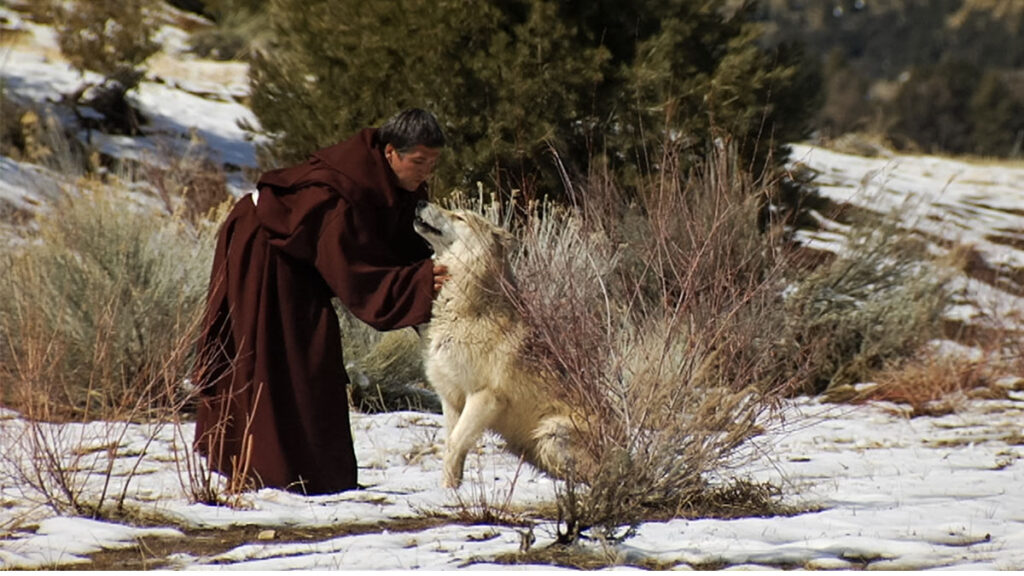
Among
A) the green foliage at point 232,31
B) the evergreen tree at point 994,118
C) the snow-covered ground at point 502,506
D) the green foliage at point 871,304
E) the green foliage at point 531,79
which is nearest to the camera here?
the snow-covered ground at point 502,506

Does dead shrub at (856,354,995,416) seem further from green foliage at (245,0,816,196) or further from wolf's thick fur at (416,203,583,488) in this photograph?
wolf's thick fur at (416,203,583,488)

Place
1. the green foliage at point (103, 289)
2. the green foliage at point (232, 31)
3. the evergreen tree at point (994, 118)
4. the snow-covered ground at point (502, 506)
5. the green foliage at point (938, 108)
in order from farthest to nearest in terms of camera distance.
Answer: the green foliage at point (938, 108)
the evergreen tree at point (994, 118)
the green foliage at point (232, 31)
the green foliage at point (103, 289)
the snow-covered ground at point (502, 506)

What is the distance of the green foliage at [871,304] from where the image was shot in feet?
31.8

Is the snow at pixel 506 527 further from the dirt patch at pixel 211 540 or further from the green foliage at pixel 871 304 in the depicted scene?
the green foliage at pixel 871 304

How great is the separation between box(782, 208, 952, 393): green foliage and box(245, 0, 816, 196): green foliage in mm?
1199

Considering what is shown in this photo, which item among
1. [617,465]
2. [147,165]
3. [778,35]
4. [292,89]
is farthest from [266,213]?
[778,35]

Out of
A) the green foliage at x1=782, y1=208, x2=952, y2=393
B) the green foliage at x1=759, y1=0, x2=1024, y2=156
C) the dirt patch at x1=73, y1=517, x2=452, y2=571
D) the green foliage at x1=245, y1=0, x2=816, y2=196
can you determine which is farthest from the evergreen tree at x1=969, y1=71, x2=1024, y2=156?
the dirt patch at x1=73, y1=517, x2=452, y2=571

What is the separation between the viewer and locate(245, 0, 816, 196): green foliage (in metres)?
9.06

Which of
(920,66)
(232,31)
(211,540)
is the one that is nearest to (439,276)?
(211,540)

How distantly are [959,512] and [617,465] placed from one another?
1.59 m

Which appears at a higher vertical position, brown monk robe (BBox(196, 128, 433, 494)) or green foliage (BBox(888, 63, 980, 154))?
brown monk robe (BBox(196, 128, 433, 494))

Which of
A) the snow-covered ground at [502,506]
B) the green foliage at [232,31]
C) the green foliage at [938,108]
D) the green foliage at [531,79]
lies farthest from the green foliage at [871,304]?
the green foliage at [938,108]

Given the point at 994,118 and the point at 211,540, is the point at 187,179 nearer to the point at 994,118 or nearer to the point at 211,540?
the point at 211,540

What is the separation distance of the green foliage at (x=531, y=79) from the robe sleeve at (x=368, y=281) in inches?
137
